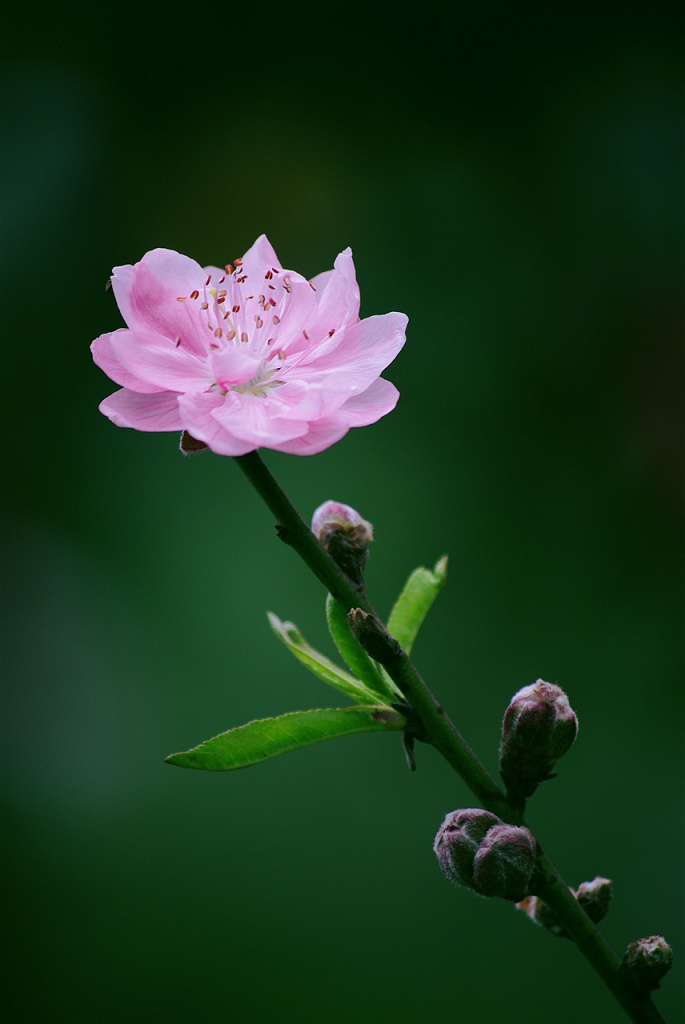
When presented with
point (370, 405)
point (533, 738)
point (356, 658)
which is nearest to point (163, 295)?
point (370, 405)

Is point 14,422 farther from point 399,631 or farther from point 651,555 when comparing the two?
point 399,631

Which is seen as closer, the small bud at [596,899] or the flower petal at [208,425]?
the flower petal at [208,425]

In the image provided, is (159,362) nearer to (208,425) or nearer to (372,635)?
(208,425)

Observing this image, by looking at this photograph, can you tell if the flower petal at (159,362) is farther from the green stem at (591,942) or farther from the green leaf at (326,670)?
the green stem at (591,942)

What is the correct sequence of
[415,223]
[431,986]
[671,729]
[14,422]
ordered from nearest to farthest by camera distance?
[431,986], [671,729], [14,422], [415,223]

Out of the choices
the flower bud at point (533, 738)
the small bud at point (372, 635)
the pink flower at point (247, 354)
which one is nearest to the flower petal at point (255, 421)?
the pink flower at point (247, 354)

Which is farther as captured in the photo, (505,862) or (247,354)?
(247,354)

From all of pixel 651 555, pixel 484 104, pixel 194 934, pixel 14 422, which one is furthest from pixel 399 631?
pixel 484 104
